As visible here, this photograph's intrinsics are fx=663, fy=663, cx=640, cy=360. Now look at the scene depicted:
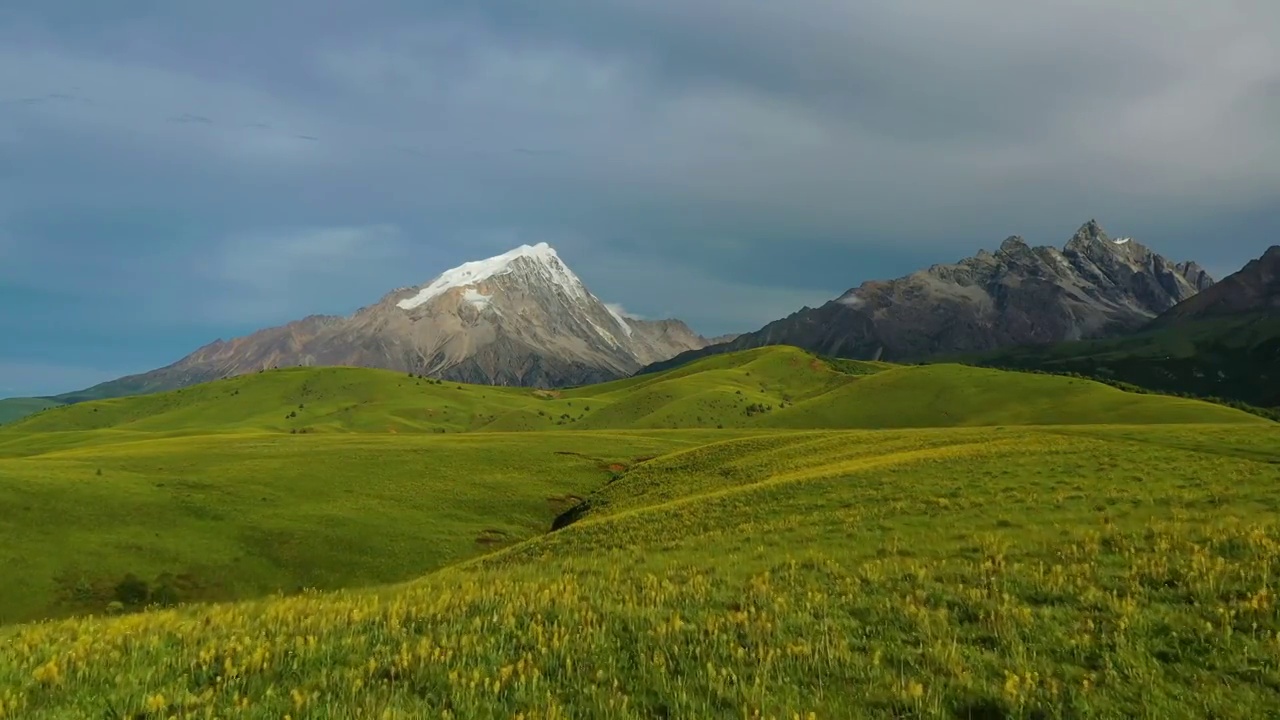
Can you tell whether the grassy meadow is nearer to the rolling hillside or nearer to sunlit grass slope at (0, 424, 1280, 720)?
sunlit grass slope at (0, 424, 1280, 720)

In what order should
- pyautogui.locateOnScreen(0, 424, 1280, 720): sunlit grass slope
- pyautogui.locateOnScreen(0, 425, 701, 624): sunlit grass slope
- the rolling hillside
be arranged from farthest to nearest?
the rolling hillside < pyautogui.locateOnScreen(0, 425, 701, 624): sunlit grass slope < pyautogui.locateOnScreen(0, 424, 1280, 720): sunlit grass slope

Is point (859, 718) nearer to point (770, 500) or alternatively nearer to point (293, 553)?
point (770, 500)

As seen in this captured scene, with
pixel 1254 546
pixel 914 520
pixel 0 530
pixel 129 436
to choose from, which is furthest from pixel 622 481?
pixel 129 436

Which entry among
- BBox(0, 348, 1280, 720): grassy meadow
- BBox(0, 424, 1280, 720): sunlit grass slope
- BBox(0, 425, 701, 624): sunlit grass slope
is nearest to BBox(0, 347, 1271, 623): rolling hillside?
BBox(0, 425, 701, 624): sunlit grass slope

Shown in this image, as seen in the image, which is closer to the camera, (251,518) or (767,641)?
(767,641)

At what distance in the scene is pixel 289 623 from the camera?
11.7 meters

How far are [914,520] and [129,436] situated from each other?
156855 millimetres

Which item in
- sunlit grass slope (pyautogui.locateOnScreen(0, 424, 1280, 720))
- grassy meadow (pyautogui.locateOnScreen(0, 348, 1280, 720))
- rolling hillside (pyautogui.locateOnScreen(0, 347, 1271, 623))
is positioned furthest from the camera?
rolling hillside (pyautogui.locateOnScreen(0, 347, 1271, 623))

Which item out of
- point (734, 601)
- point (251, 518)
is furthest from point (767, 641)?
point (251, 518)

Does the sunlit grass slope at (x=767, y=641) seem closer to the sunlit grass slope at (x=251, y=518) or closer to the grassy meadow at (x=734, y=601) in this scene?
the grassy meadow at (x=734, y=601)

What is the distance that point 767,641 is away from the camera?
10781 mm

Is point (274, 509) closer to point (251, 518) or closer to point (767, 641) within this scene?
point (251, 518)

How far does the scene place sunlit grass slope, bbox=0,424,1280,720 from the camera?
332 inches

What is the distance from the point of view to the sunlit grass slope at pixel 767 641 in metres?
8.45
